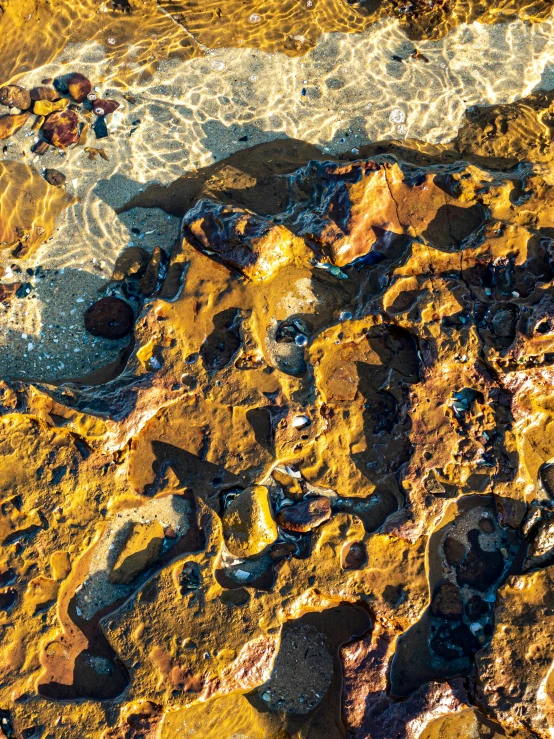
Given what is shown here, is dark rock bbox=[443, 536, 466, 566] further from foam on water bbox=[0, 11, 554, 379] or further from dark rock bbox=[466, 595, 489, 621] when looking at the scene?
foam on water bbox=[0, 11, 554, 379]

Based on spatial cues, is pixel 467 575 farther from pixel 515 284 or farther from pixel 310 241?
pixel 310 241

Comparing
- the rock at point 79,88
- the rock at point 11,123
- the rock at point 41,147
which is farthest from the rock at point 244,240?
the rock at point 11,123

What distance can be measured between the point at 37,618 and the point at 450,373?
4.80 meters

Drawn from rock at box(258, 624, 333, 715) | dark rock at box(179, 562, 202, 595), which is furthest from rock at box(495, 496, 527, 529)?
dark rock at box(179, 562, 202, 595)

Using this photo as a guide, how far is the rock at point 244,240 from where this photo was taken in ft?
19.3

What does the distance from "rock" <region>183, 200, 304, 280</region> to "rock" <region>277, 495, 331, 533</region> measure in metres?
2.51

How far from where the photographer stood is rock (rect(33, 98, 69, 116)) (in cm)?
738

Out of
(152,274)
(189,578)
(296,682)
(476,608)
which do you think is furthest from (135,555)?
(476,608)

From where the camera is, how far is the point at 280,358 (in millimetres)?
5723

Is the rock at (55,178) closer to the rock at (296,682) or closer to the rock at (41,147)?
the rock at (41,147)

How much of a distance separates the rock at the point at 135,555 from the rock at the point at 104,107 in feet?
18.6

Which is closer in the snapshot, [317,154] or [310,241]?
[310,241]

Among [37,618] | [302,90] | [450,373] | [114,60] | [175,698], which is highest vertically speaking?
[114,60]

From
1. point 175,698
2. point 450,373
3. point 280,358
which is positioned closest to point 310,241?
point 280,358
